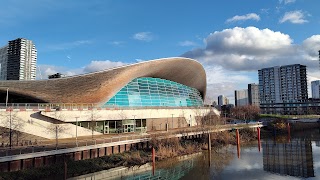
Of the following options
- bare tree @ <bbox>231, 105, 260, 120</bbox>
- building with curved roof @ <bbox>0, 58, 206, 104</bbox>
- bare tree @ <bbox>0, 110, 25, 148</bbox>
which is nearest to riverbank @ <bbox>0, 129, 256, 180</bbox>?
bare tree @ <bbox>0, 110, 25, 148</bbox>

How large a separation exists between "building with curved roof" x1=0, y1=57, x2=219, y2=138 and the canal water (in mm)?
13785

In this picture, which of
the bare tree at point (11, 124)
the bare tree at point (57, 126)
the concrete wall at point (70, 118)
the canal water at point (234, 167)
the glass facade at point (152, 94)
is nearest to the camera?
the canal water at point (234, 167)

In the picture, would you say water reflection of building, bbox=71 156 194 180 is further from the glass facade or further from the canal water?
the glass facade

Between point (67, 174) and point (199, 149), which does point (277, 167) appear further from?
point (67, 174)

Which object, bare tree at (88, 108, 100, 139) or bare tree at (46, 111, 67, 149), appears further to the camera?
bare tree at (88, 108, 100, 139)

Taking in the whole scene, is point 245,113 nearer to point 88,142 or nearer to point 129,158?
point 129,158

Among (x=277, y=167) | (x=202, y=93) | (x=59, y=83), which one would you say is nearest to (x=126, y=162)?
(x=277, y=167)

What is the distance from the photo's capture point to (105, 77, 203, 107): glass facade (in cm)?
5387

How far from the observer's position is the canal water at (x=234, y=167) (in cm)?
2914

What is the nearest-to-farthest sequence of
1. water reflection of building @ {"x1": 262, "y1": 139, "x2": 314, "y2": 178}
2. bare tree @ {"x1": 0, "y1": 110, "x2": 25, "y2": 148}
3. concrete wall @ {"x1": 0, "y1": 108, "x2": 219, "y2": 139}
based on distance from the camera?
water reflection of building @ {"x1": 262, "y1": 139, "x2": 314, "y2": 178}
bare tree @ {"x1": 0, "y1": 110, "x2": 25, "y2": 148}
concrete wall @ {"x1": 0, "y1": 108, "x2": 219, "y2": 139}

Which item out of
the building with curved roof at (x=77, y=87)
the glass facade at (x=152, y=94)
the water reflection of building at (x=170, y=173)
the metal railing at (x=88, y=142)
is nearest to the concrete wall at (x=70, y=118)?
the metal railing at (x=88, y=142)

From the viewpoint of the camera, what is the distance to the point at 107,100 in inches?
1976

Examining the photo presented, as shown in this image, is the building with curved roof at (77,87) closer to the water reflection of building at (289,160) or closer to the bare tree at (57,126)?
the bare tree at (57,126)

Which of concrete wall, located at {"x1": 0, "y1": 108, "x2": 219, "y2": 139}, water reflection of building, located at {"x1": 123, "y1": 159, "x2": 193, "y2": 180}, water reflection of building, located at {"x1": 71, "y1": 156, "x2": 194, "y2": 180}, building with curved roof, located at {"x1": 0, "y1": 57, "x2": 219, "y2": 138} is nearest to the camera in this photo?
water reflection of building, located at {"x1": 71, "y1": 156, "x2": 194, "y2": 180}
